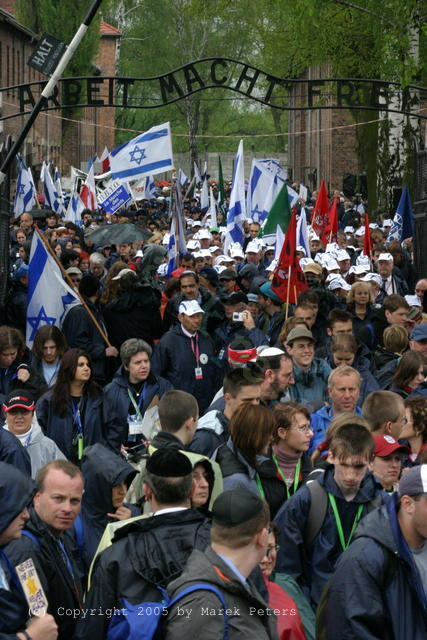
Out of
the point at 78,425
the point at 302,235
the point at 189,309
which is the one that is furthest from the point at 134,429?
the point at 302,235

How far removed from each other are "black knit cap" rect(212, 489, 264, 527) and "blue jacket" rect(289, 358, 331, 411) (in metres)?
4.62

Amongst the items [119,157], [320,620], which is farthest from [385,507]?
[119,157]

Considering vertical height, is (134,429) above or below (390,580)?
below

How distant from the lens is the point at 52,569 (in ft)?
16.5

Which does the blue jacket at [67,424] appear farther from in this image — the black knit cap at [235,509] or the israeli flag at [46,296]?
the black knit cap at [235,509]

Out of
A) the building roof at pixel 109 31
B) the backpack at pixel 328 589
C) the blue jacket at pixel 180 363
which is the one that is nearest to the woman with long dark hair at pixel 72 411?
the blue jacket at pixel 180 363

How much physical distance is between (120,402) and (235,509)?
4.79 metres

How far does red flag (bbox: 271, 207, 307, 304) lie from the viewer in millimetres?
12336

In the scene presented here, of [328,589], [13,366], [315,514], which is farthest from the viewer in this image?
[13,366]

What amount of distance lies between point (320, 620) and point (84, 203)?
22108 mm

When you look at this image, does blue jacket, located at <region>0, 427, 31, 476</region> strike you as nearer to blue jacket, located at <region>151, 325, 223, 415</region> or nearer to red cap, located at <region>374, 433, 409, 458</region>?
red cap, located at <region>374, 433, 409, 458</region>

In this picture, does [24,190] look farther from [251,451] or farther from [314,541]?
[314,541]

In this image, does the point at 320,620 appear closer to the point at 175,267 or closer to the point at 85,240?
the point at 175,267

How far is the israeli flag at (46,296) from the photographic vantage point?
1145 cm
